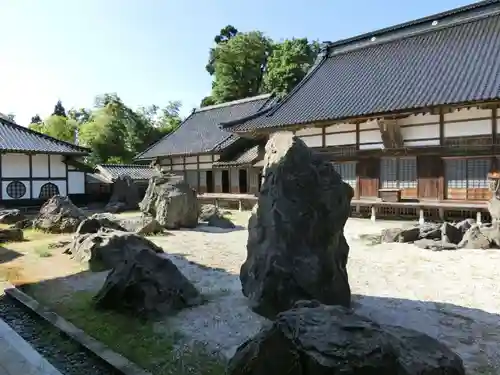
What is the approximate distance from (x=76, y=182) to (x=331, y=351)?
2735 centimetres

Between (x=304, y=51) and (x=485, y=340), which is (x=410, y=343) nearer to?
(x=485, y=340)

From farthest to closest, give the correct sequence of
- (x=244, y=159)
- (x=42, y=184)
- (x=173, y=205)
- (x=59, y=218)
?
(x=244, y=159)
(x=42, y=184)
(x=173, y=205)
(x=59, y=218)

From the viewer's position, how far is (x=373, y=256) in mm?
10492

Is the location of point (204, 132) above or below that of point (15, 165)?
above

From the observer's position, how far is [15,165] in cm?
2453

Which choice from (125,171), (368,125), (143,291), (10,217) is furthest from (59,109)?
(143,291)

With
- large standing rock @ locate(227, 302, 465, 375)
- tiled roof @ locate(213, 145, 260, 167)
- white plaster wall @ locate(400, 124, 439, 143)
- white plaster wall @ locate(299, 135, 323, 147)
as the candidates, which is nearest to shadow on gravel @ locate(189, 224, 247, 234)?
white plaster wall @ locate(299, 135, 323, 147)

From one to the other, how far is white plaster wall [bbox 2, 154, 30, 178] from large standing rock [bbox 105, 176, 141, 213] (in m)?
5.22

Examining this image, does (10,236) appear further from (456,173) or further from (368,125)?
(456,173)

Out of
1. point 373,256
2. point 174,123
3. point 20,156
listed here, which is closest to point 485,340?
point 373,256

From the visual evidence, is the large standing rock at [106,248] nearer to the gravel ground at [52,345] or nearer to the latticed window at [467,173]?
the gravel ground at [52,345]

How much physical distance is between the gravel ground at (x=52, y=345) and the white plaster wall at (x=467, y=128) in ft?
50.7

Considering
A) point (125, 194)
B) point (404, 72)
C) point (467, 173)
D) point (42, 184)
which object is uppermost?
point (404, 72)

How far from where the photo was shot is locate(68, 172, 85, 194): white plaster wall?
27078 millimetres
